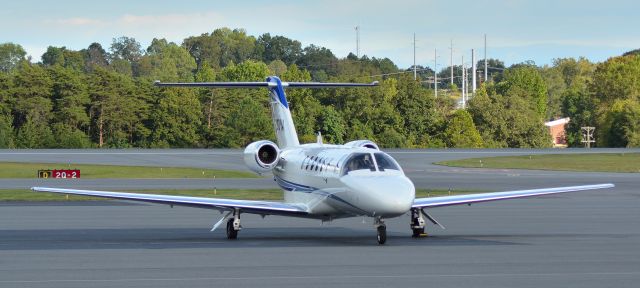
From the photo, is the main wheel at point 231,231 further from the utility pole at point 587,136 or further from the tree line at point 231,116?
the utility pole at point 587,136

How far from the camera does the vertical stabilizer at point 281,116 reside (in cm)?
3025

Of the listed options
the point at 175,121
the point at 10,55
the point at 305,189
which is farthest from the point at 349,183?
the point at 10,55

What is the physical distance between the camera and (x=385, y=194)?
21.5 metres

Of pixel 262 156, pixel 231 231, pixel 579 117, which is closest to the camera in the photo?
pixel 231 231

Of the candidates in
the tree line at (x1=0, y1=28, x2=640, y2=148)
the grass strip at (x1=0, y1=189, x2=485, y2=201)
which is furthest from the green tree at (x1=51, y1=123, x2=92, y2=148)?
the grass strip at (x1=0, y1=189, x2=485, y2=201)

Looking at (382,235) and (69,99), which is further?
(69,99)

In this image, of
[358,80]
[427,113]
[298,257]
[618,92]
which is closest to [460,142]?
[427,113]

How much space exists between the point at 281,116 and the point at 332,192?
24.5 ft

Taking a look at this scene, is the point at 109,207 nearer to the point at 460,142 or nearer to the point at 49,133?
the point at 49,133

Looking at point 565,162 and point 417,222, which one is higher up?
point 417,222

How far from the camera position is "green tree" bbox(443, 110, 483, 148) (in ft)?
345

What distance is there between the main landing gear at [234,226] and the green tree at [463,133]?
270 ft

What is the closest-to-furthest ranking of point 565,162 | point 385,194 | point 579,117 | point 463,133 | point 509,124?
1. point 385,194
2. point 565,162
3. point 463,133
4. point 509,124
5. point 579,117

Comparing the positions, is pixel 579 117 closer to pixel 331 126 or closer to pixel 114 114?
pixel 331 126
